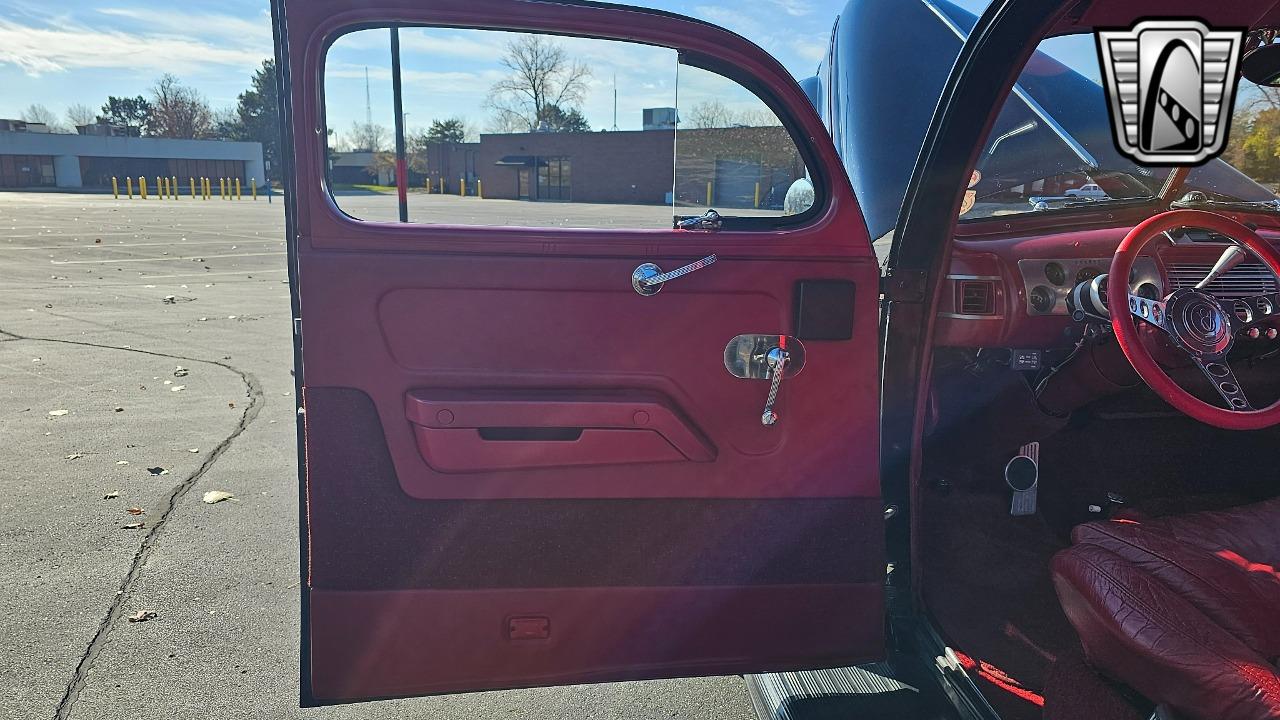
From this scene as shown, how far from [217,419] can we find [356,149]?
11.9 ft

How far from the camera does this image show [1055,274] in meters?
2.55

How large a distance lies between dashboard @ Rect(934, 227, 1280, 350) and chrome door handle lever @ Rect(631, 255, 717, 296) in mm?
1016

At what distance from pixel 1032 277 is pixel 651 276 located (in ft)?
4.35

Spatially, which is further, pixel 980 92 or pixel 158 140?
pixel 158 140

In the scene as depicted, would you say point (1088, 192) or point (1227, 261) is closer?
point (1227, 261)

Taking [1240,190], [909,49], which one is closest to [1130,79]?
[1240,190]

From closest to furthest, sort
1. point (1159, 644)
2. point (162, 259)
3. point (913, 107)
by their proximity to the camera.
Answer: point (1159, 644)
point (913, 107)
point (162, 259)

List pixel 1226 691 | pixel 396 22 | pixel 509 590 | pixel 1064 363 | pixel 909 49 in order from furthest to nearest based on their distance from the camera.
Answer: pixel 909 49, pixel 1064 363, pixel 509 590, pixel 396 22, pixel 1226 691

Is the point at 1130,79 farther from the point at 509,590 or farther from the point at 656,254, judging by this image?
the point at 509,590

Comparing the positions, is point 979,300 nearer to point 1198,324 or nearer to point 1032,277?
point 1032,277

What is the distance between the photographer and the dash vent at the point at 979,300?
255cm

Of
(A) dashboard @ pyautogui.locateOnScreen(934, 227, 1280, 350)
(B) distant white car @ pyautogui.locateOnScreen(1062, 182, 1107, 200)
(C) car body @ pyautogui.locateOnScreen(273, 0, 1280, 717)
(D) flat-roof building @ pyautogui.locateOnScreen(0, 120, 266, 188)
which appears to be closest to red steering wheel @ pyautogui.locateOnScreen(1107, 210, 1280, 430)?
(A) dashboard @ pyautogui.locateOnScreen(934, 227, 1280, 350)

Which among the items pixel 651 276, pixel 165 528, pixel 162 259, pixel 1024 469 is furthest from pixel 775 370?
pixel 162 259

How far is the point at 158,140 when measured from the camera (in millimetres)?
52531
